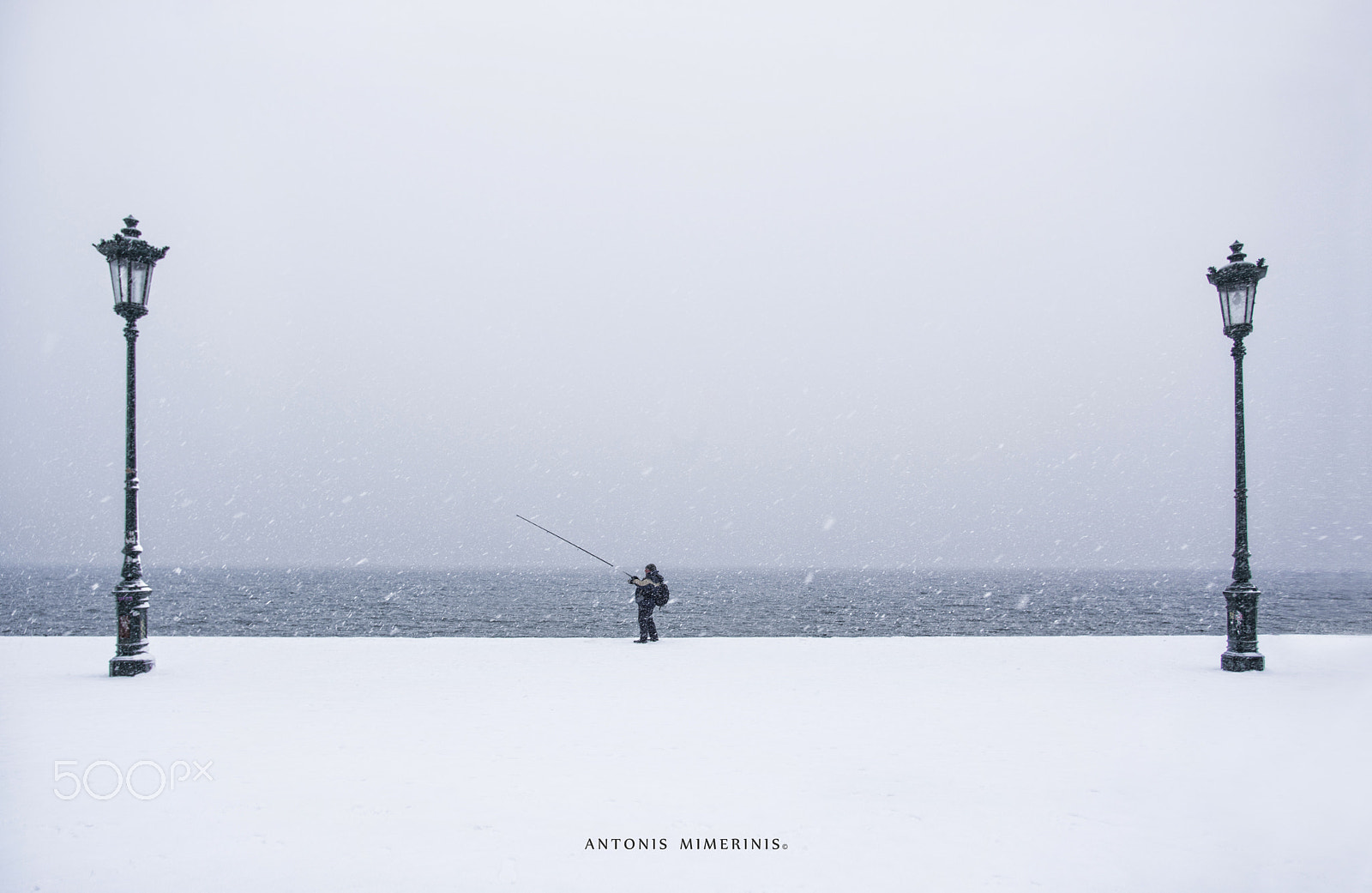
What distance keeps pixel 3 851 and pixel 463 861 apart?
89.7 inches

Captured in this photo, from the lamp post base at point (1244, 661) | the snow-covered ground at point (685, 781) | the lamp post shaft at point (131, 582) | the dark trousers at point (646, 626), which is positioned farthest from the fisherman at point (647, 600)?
the lamp post base at point (1244, 661)

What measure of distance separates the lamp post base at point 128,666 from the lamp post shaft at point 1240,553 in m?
12.2

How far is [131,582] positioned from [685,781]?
779 centimetres

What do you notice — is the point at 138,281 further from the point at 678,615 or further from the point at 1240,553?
the point at 678,615

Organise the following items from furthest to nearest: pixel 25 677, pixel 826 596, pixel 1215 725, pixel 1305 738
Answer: pixel 826 596, pixel 25 677, pixel 1215 725, pixel 1305 738

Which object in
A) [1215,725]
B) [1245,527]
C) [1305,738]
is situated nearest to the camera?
[1305,738]

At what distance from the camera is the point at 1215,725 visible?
21.9 feet

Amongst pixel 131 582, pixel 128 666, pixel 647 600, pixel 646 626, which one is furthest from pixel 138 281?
pixel 646 626

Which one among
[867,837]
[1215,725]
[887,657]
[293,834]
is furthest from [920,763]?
[887,657]

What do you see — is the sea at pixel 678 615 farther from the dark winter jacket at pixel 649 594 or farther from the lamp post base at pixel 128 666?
the lamp post base at pixel 128 666

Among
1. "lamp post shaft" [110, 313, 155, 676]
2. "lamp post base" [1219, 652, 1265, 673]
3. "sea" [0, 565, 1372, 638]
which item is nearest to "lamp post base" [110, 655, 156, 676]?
"lamp post shaft" [110, 313, 155, 676]

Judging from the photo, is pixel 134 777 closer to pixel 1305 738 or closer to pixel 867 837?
pixel 867 837

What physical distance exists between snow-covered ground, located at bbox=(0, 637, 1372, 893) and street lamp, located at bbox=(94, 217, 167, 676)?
0.50 meters

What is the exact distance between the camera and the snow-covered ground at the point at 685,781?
3.89 m
